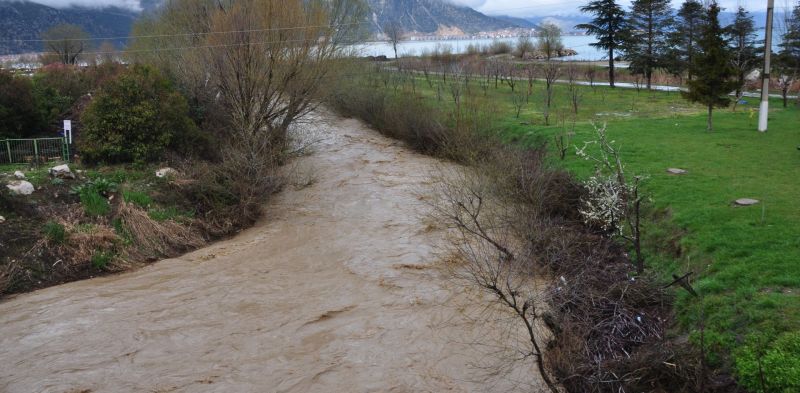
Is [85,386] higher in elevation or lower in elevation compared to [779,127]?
lower

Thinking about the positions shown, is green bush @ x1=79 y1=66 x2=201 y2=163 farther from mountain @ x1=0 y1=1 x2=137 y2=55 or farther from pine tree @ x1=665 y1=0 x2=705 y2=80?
mountain @ x1=0 y1=1 x2=137 y2=55

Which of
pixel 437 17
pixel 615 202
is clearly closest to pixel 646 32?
pixel 615 202

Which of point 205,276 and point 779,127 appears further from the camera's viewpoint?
point 779,127

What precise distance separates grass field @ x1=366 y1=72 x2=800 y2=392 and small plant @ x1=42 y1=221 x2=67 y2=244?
44.4 feet

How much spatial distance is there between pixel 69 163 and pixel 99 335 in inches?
367

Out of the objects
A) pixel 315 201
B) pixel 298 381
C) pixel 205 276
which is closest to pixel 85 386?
pixel 298 381

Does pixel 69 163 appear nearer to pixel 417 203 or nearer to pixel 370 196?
A: pixel 370 196

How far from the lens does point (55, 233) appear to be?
48.3 ft

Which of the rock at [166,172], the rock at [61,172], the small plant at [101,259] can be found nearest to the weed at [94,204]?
the rock at [61,172]

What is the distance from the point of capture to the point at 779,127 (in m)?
21.0

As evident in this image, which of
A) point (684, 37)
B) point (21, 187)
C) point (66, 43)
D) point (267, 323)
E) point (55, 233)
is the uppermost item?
point (66, 43)

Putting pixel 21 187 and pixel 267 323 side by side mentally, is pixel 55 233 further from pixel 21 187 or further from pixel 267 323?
pixel 267 323

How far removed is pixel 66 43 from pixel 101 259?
37440mm

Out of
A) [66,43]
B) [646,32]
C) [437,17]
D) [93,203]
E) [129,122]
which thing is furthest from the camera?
[437,17]
